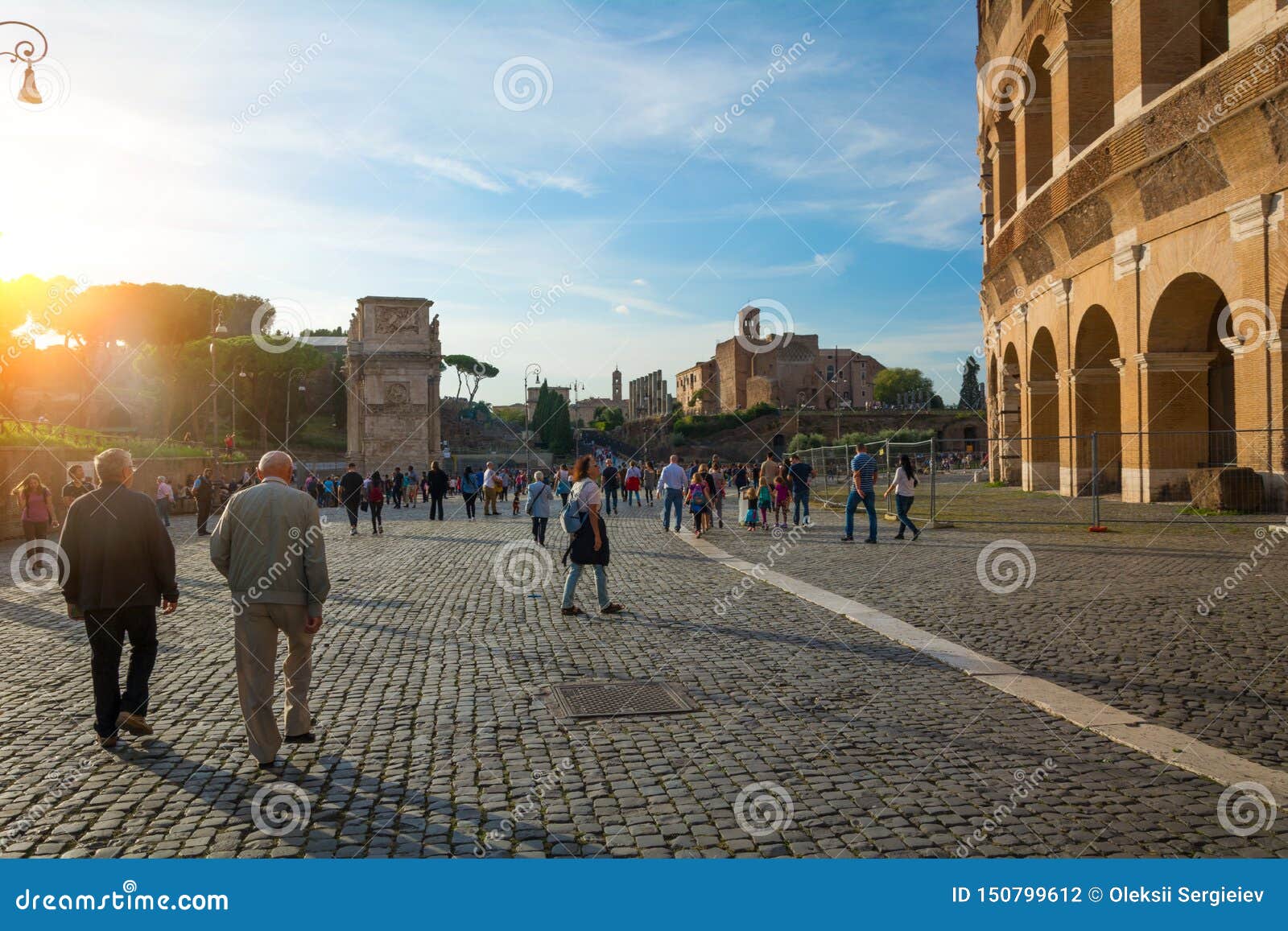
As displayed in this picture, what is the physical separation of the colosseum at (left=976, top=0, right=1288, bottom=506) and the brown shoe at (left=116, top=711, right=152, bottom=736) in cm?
1306

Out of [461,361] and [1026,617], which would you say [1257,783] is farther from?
[461,361]

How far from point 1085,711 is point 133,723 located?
4760 millimetres

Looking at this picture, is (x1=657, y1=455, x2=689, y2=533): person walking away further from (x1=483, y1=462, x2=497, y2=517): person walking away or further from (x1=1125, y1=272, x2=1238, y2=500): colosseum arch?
(x1=483, y1=462, x2=497, y2=517): person walking away

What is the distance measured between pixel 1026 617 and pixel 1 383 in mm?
32145

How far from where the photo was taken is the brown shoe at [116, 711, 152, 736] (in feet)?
16.1

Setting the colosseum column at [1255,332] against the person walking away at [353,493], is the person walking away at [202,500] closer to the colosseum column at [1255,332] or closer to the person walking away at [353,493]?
the person walking away at [353,493]

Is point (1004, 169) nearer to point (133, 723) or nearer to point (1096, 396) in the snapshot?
point (1096, 396)

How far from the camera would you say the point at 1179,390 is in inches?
733

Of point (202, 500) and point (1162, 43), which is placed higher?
point (1162, 43)

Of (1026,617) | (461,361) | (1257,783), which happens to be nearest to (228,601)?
(1026,617)

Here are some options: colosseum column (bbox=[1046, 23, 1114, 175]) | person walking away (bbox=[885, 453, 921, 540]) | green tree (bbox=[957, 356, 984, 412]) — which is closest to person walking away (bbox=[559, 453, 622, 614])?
person walking away (bbox=[885, 453, 921, 540])

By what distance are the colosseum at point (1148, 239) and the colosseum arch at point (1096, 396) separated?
1.6 inches

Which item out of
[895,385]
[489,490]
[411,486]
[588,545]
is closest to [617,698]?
[588,545]

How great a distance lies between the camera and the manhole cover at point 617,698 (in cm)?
530
